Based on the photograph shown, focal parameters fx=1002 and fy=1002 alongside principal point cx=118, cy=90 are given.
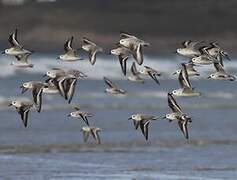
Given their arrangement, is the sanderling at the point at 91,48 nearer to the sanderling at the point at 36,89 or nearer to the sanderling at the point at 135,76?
the sanderling at the point at 135,76

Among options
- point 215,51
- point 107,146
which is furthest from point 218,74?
point 107,146

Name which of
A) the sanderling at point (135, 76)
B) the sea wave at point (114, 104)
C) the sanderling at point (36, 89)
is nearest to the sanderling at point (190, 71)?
the sanderling at point (135, 76)

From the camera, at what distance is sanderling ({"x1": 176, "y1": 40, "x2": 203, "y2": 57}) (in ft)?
52.3

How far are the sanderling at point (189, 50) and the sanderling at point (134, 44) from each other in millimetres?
716

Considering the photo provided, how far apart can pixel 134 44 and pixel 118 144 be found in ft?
28.2

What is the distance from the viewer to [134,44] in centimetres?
1563

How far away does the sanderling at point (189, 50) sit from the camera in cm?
1593

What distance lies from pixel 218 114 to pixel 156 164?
13486mm

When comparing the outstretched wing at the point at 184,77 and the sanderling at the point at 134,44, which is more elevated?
the sanderling at the point at 134,44

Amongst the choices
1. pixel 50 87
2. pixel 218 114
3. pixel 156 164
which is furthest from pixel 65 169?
pixel 218 114

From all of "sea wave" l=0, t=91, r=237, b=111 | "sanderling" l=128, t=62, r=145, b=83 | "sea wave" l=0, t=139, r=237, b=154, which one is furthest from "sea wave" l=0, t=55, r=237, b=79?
"sanderling" l=128, t=62, r=145, b=83

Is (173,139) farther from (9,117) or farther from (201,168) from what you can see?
(9,117)

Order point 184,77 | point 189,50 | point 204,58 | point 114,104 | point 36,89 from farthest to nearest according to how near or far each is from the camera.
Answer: point 114,104, point 189,50, point 36,89, point 204,58, point 184,77

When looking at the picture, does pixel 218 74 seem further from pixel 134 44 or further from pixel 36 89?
pixel 36 89
